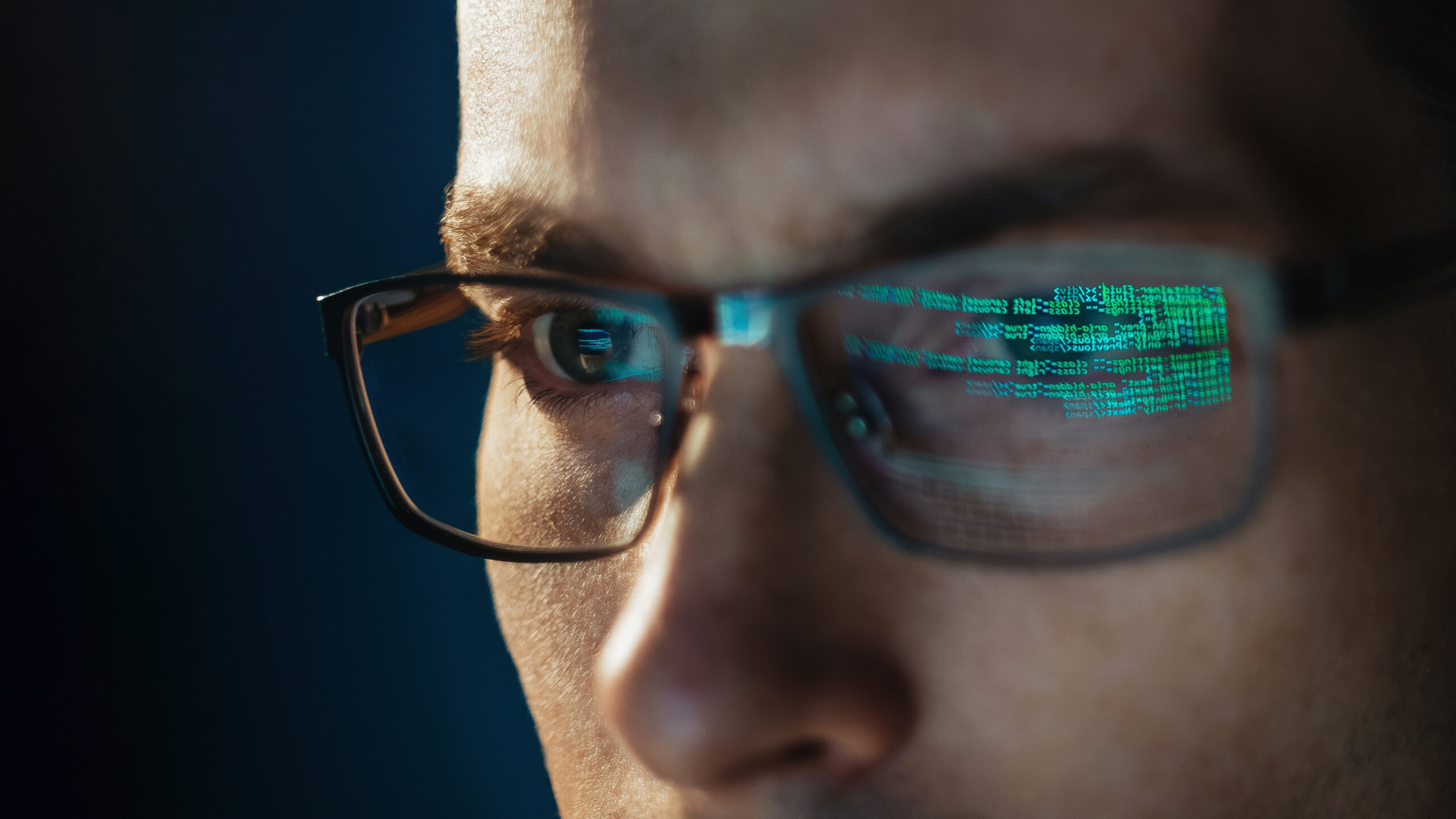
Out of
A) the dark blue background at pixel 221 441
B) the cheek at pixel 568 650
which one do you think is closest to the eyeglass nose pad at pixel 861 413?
the cheek at pixel 568 650

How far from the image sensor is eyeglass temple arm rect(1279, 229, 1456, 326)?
19.0 inches

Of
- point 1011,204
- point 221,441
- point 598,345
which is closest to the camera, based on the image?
point 1011,204

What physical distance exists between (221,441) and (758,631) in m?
1.08

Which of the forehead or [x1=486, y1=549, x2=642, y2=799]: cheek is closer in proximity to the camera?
the forehead

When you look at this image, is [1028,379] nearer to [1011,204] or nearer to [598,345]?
[1011,204]

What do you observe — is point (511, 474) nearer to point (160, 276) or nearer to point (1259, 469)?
point (1259, 469)

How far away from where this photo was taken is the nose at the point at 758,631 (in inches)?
20.3

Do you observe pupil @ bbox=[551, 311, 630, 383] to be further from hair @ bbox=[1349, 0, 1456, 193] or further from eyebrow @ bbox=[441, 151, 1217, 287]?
hair @ bbox=[1349, 0, 1456, 193]

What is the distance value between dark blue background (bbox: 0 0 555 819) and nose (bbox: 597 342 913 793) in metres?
0.91

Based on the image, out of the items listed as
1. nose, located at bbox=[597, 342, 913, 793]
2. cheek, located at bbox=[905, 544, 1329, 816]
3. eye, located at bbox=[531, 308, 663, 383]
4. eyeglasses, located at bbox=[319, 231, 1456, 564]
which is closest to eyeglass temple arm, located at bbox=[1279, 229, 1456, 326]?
eyeglasses, located at bbox=[319, 231, 1456, 564]

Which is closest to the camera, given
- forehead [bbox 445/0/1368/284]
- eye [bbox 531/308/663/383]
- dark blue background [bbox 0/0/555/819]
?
forehead [bbox 445/0/1368/284]

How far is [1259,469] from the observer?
49 cm

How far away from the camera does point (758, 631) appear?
52 centimetres

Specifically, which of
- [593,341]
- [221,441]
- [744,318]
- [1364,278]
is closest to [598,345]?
[593,341]
